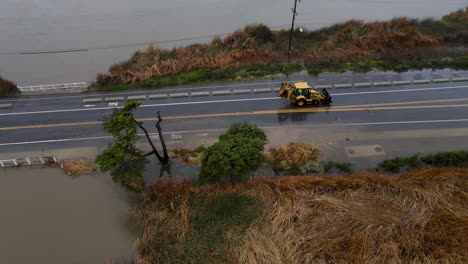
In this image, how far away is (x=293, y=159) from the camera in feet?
59.5

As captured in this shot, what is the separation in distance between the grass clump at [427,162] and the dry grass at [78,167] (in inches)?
596

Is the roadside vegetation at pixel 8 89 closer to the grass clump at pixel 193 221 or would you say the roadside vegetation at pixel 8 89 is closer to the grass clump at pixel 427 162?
the grass clump at pixel 193 221

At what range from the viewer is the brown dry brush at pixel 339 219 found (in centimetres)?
1383

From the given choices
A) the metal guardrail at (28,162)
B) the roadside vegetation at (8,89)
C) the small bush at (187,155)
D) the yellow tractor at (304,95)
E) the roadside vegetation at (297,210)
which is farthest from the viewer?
the roadside vegetation at (8,89)

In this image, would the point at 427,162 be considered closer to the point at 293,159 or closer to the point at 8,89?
the point at 293,159

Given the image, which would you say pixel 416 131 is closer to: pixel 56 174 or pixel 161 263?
pixel 161 263

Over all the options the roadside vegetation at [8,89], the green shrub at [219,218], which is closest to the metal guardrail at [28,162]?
the roadside vegetation at [8,89]

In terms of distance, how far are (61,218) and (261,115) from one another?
12.4 meters

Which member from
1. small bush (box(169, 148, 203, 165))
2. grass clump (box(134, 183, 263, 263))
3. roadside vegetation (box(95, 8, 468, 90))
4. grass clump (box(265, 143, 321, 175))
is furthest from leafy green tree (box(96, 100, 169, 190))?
roadside vegetation (box(95, 8, 468, 90))

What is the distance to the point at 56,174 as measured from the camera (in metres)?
18.4

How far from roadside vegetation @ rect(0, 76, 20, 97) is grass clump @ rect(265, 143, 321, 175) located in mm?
19316

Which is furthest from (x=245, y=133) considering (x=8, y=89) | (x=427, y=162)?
(x=8, y=89)

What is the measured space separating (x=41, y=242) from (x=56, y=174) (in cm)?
418

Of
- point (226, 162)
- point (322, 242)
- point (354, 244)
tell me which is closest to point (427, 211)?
point (354, 244)
